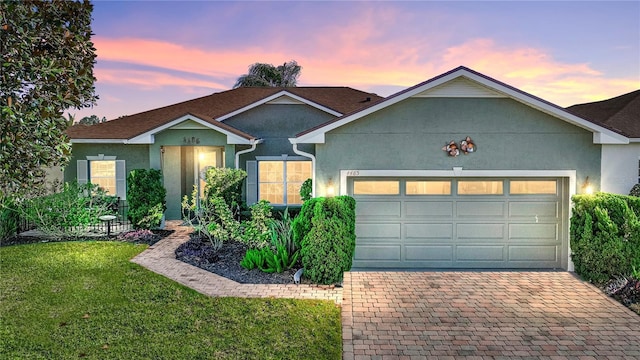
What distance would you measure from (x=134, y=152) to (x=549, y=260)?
14666mm

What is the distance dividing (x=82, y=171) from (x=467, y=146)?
14.2 m

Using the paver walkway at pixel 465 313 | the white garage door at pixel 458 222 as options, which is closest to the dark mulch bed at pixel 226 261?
the paver walkway at pixel 465 313

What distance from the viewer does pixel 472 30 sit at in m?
15.7

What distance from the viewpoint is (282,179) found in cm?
1633

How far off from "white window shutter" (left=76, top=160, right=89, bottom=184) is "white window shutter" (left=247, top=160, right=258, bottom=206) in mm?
6384

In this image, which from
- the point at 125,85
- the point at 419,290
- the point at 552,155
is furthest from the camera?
the point at 125,85

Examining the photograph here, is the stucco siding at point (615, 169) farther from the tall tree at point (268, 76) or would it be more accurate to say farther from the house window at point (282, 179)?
the tall tree at point (268, 76)

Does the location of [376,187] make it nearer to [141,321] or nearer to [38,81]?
[141,321]

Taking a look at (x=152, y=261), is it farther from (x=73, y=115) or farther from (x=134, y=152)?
(x=134, y=152)

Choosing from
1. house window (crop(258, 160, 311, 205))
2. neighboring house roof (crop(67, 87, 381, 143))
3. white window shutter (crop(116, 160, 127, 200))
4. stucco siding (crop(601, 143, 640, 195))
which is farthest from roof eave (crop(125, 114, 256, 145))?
stucco siding (crop(601, 143, 640, 195))

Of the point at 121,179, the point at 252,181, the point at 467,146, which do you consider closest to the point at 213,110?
the point at 252,181

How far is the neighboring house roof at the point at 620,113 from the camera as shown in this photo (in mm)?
13258

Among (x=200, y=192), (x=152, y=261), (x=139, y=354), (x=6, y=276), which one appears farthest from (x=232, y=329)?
(x=200, y=192)

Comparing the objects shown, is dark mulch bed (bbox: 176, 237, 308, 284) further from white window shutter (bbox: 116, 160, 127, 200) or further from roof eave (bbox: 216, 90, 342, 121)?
roof eave (bbox: 216, 90, 342, 121)
